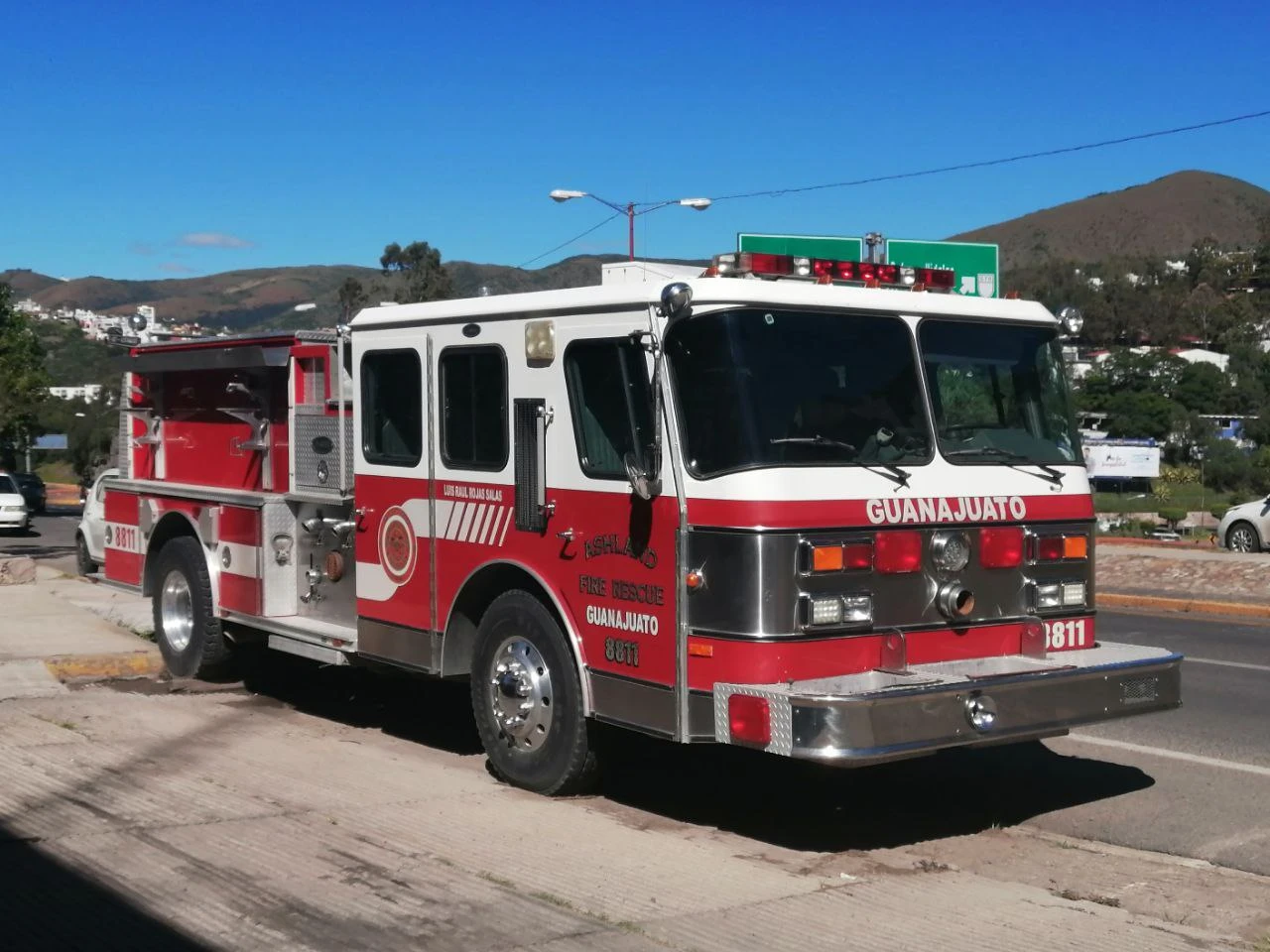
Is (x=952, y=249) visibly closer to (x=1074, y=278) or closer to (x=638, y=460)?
(x=638, y=460)

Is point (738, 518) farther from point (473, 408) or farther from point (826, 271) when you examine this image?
point (473, 408)

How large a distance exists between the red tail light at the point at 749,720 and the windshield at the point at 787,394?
979 millimetres

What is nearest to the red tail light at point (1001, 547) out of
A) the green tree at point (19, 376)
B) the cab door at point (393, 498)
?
the cab door at point (393, 498)

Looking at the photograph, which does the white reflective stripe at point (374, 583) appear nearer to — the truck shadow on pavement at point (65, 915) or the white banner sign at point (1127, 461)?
the truck shadow on pavement at point (65, 915)

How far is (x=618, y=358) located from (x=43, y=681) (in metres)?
5.57

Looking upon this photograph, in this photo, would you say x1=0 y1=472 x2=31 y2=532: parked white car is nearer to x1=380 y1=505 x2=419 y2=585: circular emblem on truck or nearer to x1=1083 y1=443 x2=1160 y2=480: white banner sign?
x1=380 y1=505 x2=419 y2=585: circular emblem on truck

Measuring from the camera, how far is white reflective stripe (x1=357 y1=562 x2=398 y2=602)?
8.43 metres

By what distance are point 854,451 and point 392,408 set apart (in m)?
3.01

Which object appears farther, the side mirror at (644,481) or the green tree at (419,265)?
the green tree at (419,265)

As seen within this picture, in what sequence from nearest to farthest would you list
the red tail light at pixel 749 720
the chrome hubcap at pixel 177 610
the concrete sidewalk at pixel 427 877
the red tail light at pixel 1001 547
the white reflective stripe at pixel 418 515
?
1. the concrete sidewalk at pixel 427 877
2. the red tail light at pixel 749 720
3. the red tail light at pixel 1001 547
4. the white reflective stripe at pixel 418 515
5. the chrome hubcap at pixel 177 610

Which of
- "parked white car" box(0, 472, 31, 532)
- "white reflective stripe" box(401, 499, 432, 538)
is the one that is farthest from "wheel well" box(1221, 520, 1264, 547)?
"parked white car" box(0, 472, 31, 532)

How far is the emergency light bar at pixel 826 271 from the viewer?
6719 mm

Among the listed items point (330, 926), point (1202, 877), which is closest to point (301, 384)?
point (330, 926)

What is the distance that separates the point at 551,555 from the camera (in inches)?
284
